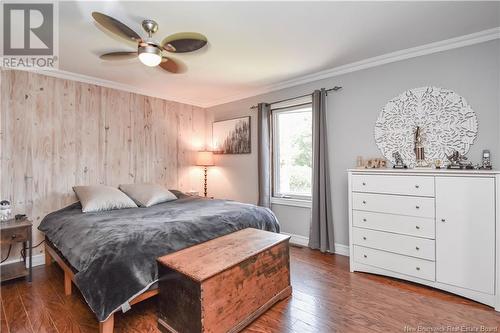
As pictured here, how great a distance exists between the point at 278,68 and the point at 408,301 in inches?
110

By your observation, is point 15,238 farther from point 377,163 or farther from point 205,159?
point 377,163

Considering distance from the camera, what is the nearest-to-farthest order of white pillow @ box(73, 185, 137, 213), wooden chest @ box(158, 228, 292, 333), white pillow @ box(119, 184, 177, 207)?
wooden chest @ box(158, 228, 292, 333) < white pillow @ box(73, 185, 137, 213) < white pillow @ box(119, 184, 177, 207)

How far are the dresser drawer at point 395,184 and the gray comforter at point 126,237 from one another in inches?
41.6

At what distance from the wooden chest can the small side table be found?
175cm

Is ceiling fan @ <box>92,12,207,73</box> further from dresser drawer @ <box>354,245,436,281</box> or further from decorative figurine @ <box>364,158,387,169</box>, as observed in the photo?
dresser drawer @ <box>354,245,436,281</box>

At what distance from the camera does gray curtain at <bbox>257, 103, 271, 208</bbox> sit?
155 inches

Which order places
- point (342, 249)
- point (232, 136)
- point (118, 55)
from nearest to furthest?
1. point (118, 55)
2. point (342, 249)
3. point (232, 136)

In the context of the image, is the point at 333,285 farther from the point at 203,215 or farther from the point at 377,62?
the point at 377,62

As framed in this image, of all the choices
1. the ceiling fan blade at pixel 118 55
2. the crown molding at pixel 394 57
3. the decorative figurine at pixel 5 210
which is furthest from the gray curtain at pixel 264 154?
the decorative figurine at pixel 5 210

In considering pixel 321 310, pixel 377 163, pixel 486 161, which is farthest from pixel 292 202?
pixel 486 161

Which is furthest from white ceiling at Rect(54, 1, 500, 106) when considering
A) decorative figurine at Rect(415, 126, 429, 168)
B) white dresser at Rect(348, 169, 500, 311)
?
white dresser at Rect(348, 169, 500, 311)

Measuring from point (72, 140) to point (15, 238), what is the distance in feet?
4.36

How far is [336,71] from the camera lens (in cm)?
324

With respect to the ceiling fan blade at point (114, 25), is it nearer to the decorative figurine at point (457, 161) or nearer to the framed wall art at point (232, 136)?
the framed wall art at point (232, 136)
